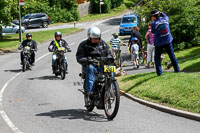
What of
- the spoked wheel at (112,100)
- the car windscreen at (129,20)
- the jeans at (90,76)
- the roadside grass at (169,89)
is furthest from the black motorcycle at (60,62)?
the car windscreen at (129,20)

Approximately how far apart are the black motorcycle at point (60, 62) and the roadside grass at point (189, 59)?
4757mm

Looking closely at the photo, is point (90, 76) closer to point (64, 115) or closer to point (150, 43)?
point (64, 115)

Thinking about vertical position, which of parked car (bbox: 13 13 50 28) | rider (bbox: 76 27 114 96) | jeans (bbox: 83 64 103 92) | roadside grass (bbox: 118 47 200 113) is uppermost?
rider (bbox: 76 27 114 96)

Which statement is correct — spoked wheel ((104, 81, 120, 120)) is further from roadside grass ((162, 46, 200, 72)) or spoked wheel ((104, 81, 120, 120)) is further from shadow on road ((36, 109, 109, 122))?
roadside grass ((162, 46, 200, 72))

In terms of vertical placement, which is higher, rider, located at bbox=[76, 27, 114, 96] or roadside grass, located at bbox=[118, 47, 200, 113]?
rider, located at bbox=[76, 27, 114, 96]

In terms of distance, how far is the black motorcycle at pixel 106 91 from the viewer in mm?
8539

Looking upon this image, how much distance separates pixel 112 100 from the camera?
8641mm

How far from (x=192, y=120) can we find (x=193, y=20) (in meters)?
14.4

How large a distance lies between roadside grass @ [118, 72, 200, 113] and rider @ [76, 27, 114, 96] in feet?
6.23

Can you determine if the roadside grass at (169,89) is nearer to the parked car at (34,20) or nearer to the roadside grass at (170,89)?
the roadside grass at (170,89)

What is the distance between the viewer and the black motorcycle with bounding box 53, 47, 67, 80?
16.8 meters

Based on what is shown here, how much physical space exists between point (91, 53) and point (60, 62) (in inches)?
305

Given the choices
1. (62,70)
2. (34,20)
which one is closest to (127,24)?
(34,20)

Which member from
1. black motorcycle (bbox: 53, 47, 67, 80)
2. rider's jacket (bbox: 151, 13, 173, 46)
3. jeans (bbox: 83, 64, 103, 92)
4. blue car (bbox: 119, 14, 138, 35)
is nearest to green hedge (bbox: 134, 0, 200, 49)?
black motorcycle (bbox: 53, 47, 67, 80)
